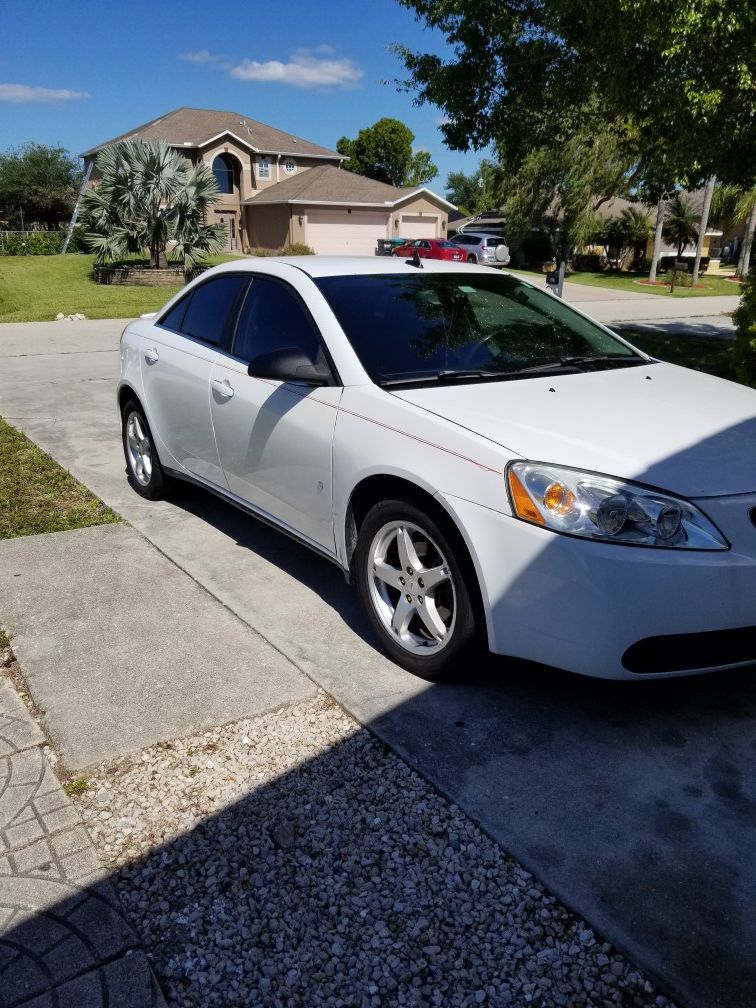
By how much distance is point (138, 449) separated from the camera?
607 centimetres

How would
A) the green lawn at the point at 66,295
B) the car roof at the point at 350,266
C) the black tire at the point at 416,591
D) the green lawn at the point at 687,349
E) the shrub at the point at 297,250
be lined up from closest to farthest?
the black tire at the point at 416,591, the car roof at the point at 350,266, the green lawn at the point at 687,349, the green lawn at the point at 66,295, the shrub at the point at 297,250

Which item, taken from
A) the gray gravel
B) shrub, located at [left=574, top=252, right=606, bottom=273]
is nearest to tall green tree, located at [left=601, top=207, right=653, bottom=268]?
shrub, located at [left=574, top=252, right=606, bottom=273]

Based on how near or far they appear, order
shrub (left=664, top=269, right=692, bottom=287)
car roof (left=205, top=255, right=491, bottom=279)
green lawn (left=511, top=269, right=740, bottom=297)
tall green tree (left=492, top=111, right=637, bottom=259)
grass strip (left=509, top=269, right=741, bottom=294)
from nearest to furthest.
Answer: car roof (left=205, top=255, right=491, bottom=279), grass strip (left=509, top=269, right=741, bottom=294), green lawn (left=511, top=269, right=740, bottom=297), tall green tree (left=492, top=111, right=637, bottom=259), shrub (left=664, top=269, right=692, bottom=287)

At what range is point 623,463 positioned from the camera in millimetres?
3070

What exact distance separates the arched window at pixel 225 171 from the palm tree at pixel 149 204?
23.3m

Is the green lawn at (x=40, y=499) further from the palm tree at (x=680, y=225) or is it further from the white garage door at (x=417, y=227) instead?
the white garage door at (x=417, y=227)

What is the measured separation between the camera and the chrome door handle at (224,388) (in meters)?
4.56

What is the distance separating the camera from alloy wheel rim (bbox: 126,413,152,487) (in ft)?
19.3

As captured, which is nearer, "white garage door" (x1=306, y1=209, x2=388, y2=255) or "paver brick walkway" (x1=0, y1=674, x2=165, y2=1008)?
"paver brick walkway" (x1=0, y1=674, x2=165, y2=1008)

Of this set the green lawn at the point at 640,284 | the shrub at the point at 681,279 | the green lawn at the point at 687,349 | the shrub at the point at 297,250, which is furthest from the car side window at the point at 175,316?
the shrub at the point at 681,279

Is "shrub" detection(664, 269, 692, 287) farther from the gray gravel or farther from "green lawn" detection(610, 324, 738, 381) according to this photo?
the gray gravel

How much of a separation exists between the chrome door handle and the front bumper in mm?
1933

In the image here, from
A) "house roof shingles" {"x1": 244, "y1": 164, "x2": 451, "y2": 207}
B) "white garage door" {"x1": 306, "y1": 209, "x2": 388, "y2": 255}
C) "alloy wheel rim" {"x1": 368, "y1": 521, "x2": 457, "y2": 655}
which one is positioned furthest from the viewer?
"white garage door" {"x1": 306, "y1": 209, "x2": 388, "y2": 255}

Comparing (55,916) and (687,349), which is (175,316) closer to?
(55,916)
